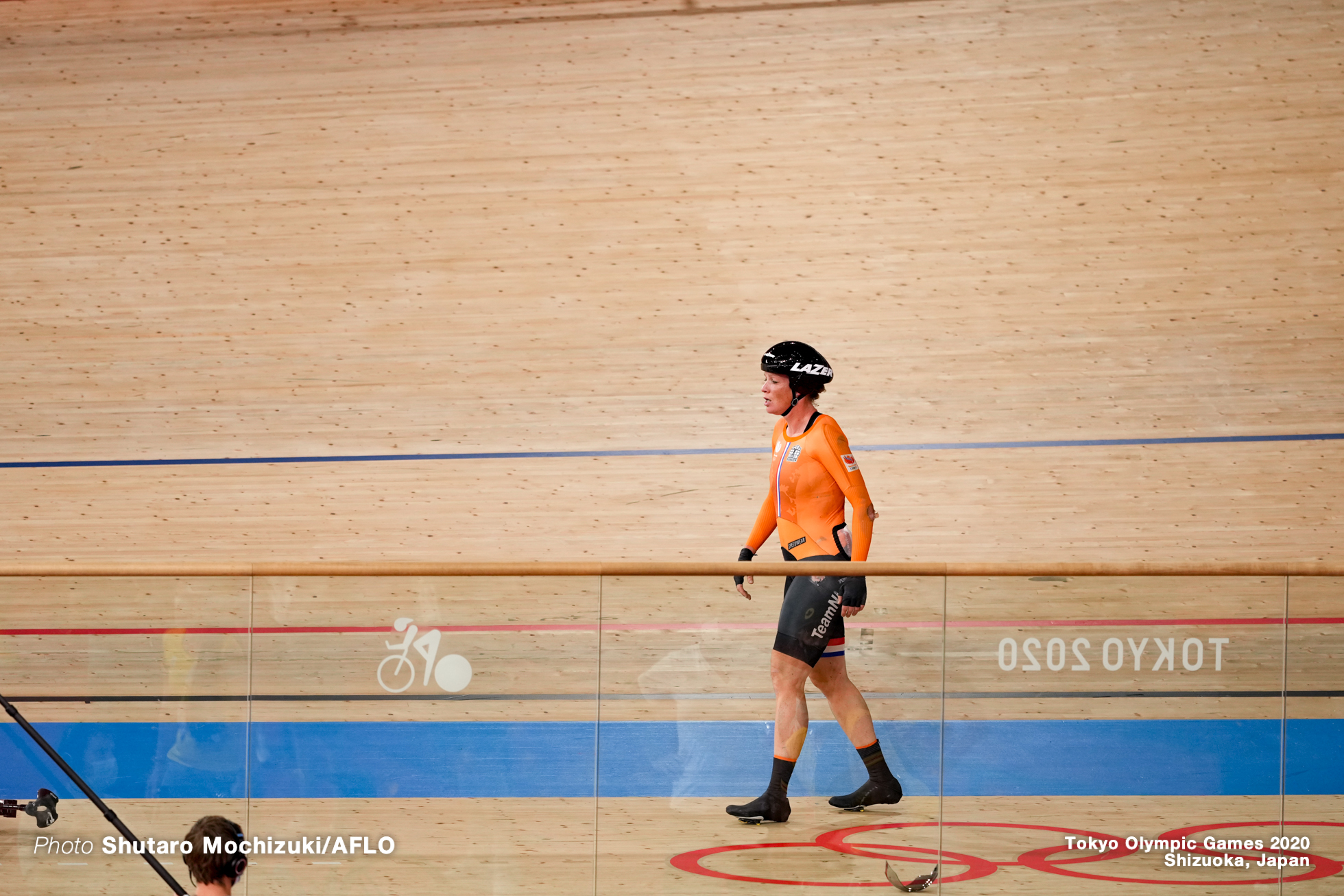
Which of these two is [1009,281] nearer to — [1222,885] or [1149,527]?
[1149,527]

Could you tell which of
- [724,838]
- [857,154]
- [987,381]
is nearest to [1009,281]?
[987,381]

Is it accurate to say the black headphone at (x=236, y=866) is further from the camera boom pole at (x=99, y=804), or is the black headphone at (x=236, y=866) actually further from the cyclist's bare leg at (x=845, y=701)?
the cyclist's bare leg at (x=845, y=701)

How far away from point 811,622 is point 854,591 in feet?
0.52

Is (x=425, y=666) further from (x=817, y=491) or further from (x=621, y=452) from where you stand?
(x=621, y=452)

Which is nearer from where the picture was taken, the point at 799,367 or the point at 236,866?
the point at 236,866

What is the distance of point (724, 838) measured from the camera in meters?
3.66

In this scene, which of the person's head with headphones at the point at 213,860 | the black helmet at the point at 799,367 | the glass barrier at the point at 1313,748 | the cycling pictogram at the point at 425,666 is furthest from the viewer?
the black helmet at the point at 799,367

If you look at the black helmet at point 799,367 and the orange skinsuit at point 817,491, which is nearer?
the orange skinsuit at point 817,491

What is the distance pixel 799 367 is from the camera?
4496 millimetres

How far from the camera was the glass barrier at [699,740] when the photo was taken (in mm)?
3648

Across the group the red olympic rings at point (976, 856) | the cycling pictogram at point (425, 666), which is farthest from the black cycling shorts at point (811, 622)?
the cycling pictogram at point (425, 666)

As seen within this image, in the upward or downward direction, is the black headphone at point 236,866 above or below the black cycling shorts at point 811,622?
below

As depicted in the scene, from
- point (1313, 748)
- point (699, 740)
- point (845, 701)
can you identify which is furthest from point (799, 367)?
point (1313, 748)

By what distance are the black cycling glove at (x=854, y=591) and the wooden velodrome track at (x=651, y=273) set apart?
10.6 ft
